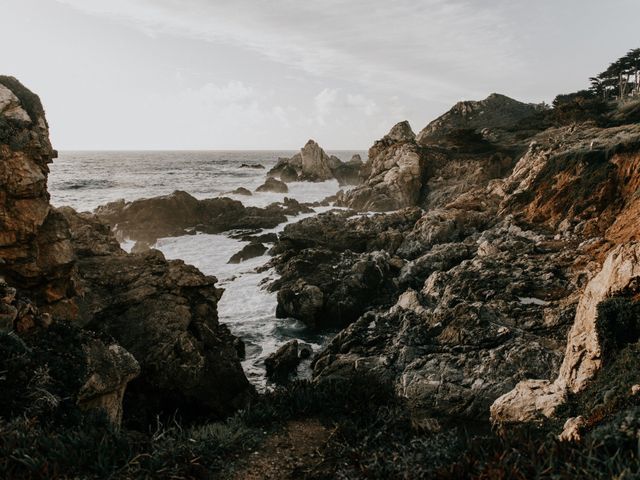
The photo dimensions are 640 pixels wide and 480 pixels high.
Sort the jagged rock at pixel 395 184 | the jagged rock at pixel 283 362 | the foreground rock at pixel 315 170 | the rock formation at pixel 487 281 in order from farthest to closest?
the foreground rock at pixel 315 170
the jagged rock at pixel 395 184
the jagged rock at pixel 283 362
the rock formation at pixel 487 281

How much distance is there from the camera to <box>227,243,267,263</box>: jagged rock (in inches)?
1080

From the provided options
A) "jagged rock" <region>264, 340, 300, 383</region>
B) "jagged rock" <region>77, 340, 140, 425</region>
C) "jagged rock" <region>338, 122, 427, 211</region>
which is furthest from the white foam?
"jagged rock" <region>338, 122, 427, 211</region>

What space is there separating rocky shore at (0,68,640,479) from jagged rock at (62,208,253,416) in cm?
6

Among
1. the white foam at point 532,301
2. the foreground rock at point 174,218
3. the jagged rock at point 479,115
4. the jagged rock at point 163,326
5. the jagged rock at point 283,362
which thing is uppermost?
the jagged rock at point 479,115

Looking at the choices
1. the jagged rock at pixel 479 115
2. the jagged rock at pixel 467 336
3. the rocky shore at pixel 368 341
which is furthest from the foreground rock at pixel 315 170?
the jagged rock at pixel 467 336

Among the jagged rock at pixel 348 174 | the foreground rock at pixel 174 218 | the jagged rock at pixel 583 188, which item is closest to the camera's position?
the jagged rock at pixel 583 188

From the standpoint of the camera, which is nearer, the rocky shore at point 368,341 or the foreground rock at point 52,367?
the rocky shore at point 368,341

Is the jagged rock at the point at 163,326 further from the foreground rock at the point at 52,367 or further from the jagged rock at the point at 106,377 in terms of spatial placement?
the foreground rock at the point at 52,367

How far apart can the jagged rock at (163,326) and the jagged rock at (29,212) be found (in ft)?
4.07

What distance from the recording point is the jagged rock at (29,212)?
1053 cm

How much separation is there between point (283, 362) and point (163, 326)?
184 inches

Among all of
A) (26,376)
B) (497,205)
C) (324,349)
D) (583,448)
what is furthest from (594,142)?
(26,376)

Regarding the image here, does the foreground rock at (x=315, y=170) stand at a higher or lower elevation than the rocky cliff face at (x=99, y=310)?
higher

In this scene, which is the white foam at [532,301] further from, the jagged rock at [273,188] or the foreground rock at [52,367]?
the jagged rock at [273,188]
